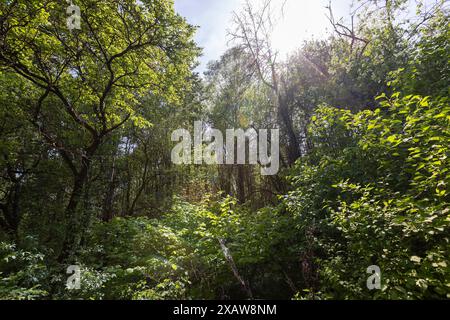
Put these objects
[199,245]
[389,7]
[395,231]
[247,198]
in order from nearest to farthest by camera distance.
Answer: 1. [395,231]
2. [199,245]
3. [389,7]
4. [247,198]

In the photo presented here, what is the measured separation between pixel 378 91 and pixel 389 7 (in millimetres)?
2347

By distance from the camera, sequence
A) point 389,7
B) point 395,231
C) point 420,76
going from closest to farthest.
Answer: point 395,231 → point 420,76 → point 389,7

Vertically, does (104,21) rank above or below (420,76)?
above

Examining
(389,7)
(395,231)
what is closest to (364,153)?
(395,231)

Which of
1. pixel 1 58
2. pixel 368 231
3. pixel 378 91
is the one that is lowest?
pixel 368 231

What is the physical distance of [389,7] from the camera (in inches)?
260

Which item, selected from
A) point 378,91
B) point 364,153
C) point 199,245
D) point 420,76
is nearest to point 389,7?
point 378,91

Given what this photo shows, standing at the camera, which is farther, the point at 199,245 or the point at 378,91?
the point at 378,91

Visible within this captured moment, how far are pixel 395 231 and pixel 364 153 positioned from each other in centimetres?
151

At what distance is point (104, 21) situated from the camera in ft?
17.9

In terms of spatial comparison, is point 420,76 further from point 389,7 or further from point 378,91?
point 389,7

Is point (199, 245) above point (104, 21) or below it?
below
